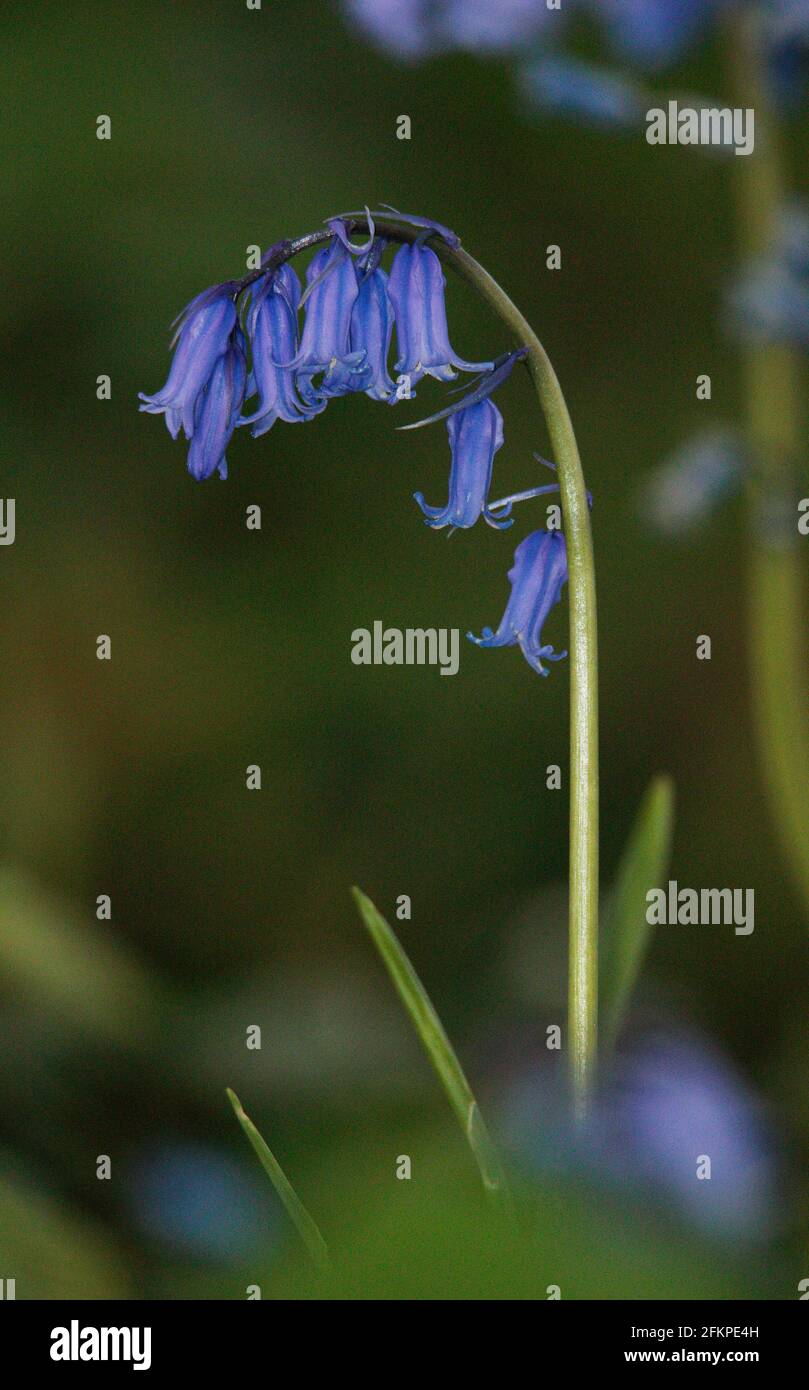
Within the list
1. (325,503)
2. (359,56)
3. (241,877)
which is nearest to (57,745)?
(241,877)

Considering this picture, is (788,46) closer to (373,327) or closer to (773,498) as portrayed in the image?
(773,498)

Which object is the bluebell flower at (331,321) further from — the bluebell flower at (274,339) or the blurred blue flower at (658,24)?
the blurred blue flower at (658,24)

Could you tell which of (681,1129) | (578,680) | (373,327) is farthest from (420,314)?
(681,1129)

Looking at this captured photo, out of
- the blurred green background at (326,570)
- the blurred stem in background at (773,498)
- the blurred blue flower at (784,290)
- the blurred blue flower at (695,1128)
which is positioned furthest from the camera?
the blurred green background at (326,570)

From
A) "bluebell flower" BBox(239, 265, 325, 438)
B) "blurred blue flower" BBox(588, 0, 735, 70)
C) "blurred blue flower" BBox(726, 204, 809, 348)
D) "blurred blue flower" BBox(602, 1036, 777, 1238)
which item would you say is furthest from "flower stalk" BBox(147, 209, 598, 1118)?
"blurred blue flower" BBox(588, 0, 735, 70)

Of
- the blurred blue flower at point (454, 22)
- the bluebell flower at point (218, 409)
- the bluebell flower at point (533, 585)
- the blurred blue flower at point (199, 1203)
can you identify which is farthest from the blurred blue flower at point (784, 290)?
the blurred blue flower at point (199, 1203)

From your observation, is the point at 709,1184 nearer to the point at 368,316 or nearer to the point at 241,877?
the point at 368,316
